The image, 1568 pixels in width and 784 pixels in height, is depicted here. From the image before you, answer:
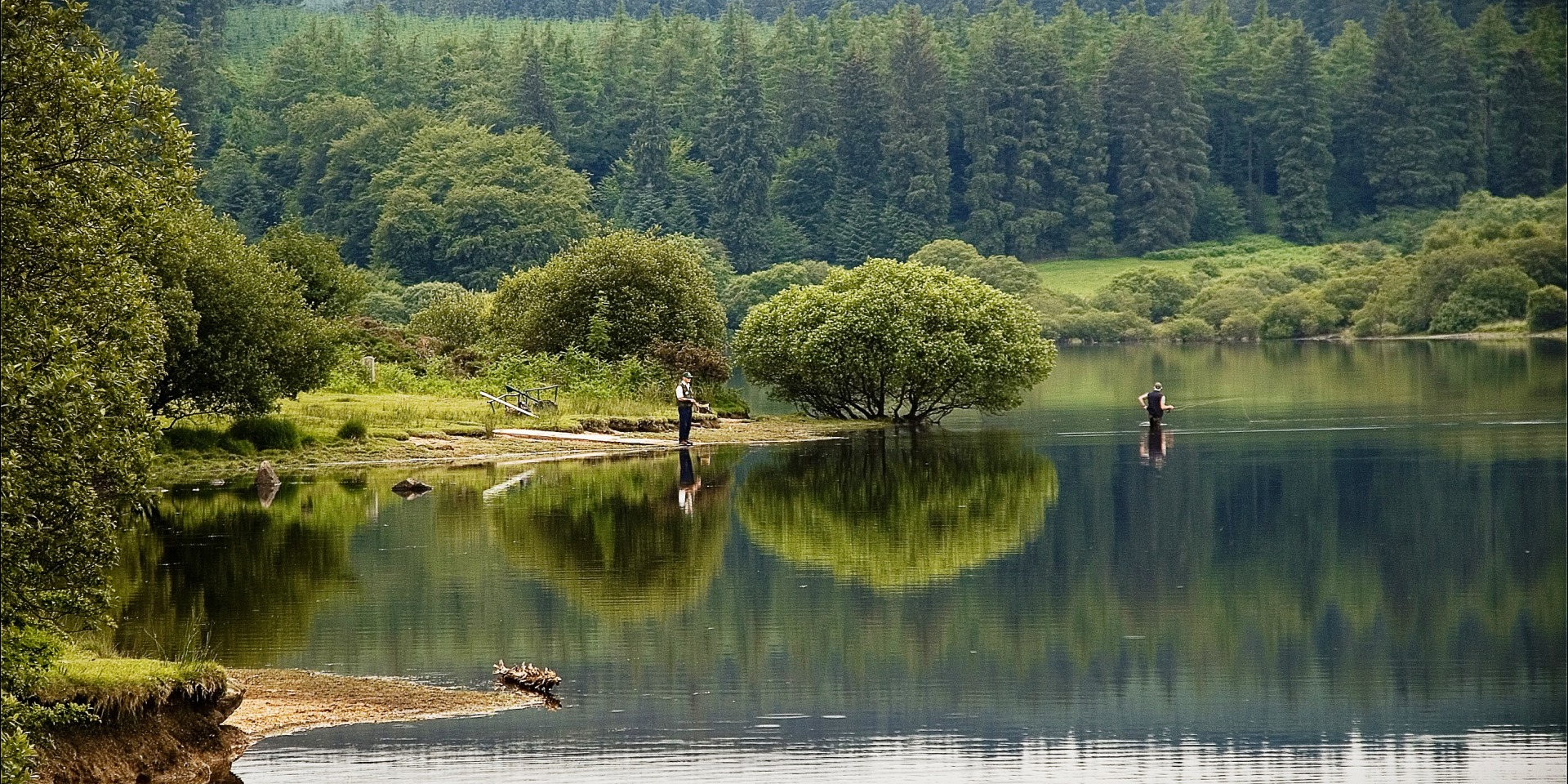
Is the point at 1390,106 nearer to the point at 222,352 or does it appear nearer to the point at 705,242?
the point at 705,242

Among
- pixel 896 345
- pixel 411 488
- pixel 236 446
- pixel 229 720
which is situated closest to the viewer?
pixel 229 720

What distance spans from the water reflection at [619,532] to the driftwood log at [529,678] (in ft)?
12.7

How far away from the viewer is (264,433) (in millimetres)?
43625

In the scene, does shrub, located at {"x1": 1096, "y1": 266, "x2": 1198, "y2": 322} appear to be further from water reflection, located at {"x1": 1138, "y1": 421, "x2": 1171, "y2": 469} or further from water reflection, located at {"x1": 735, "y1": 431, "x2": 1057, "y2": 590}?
water reflection, located at {"x1": 735, "y1": 431, "x2": 1057, "y2": 590}

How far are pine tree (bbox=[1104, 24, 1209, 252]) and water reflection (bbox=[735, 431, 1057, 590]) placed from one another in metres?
119

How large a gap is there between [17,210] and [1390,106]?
170m

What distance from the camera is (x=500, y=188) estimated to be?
14025cm

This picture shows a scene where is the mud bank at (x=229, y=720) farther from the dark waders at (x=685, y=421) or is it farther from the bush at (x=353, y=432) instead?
the dark waders at (x=685, y=421)

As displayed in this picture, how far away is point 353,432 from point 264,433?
1862 mm

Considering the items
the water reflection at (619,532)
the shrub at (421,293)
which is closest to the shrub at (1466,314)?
the shrub at (421,293)

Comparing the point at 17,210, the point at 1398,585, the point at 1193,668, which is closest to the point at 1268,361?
the point at 1398,585

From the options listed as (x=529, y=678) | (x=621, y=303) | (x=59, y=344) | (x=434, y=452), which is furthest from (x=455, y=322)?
(x=59, y=344)

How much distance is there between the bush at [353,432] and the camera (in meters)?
44.5

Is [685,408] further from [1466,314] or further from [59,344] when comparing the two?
[1466,314]
